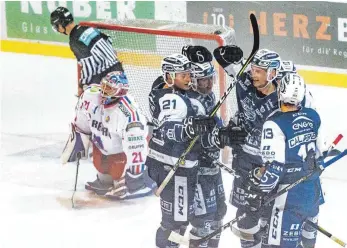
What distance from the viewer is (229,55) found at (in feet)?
14.8

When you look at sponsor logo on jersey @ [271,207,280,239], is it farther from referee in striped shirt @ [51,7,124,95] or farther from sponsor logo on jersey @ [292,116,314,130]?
referee in striped shirt @ [51,7,124,95]

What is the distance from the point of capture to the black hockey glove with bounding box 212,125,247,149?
434 centimetres

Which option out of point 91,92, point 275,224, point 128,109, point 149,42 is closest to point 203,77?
point 275,224

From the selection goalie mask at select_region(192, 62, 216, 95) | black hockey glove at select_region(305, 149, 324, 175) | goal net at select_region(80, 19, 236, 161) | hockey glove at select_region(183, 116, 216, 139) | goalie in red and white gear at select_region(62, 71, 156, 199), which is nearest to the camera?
black hockey glove at select_region(305, 149, 324, 175)

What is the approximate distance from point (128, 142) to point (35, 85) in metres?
1.91

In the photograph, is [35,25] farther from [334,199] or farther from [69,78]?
[334,199]

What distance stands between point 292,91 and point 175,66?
529 millimetres

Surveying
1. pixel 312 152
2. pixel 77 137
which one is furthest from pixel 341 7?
pixel 312 152

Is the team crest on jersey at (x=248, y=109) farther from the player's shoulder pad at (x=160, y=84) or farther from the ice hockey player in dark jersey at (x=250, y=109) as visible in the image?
the player's shoulder pad at (x=160, y=84)

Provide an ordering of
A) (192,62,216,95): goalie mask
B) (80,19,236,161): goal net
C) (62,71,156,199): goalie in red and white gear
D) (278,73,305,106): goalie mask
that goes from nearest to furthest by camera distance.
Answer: (278,73,305,106): goalie mask
(192,62,216,95): goalie mask
(62,71,156,199): goalie in red and white gear
(80,19,236,161): goal net

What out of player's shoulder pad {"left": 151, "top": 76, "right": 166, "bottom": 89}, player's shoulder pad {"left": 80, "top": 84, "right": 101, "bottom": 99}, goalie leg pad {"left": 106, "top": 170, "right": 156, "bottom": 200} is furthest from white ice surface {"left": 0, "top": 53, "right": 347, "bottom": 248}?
player's shoulder pad {"left": 151, "top": 76, "right": 166, "bottom": 89}

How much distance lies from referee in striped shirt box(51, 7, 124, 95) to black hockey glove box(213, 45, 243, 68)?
1.17 meters

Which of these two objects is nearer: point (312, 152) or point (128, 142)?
point (312, 152)

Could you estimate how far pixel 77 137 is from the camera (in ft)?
17.3
